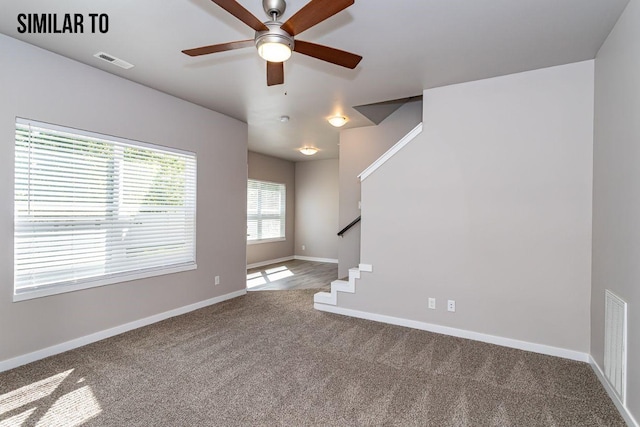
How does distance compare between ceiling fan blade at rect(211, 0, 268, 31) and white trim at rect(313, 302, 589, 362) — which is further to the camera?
white trim at rect(313, 302, 589, 362)

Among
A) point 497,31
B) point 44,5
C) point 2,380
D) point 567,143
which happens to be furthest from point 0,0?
point 567,143

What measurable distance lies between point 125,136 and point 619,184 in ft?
14.8

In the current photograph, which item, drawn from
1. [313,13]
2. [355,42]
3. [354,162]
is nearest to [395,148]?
[355,42]

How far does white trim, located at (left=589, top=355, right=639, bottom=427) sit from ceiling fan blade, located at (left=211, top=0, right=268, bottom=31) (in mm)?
3314

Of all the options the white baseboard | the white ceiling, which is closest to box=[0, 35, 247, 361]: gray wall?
the white baseboard

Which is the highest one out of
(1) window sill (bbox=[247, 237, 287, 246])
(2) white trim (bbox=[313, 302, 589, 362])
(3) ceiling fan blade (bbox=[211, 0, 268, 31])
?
(3) ceiling fan blade (bbox=[211, 0, 268, 31])

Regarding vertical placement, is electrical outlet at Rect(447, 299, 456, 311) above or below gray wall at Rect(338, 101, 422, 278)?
below

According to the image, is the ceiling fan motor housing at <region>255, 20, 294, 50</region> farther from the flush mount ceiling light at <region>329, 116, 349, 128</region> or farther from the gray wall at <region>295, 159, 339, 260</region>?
the gray wall at <region>295, 159, 339, 260</region>

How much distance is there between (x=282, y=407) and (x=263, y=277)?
449 cm

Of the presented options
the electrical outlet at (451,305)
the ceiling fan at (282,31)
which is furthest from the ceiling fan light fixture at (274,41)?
the electrical outlet at (451,305)

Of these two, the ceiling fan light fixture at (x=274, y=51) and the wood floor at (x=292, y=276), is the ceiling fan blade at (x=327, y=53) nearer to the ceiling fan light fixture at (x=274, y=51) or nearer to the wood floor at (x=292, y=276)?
the ceiling fan light fixture at (x=274, y=51)

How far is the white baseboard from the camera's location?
276cm

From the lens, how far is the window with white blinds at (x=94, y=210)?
286 cm

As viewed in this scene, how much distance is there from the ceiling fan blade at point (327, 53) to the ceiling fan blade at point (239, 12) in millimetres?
268
